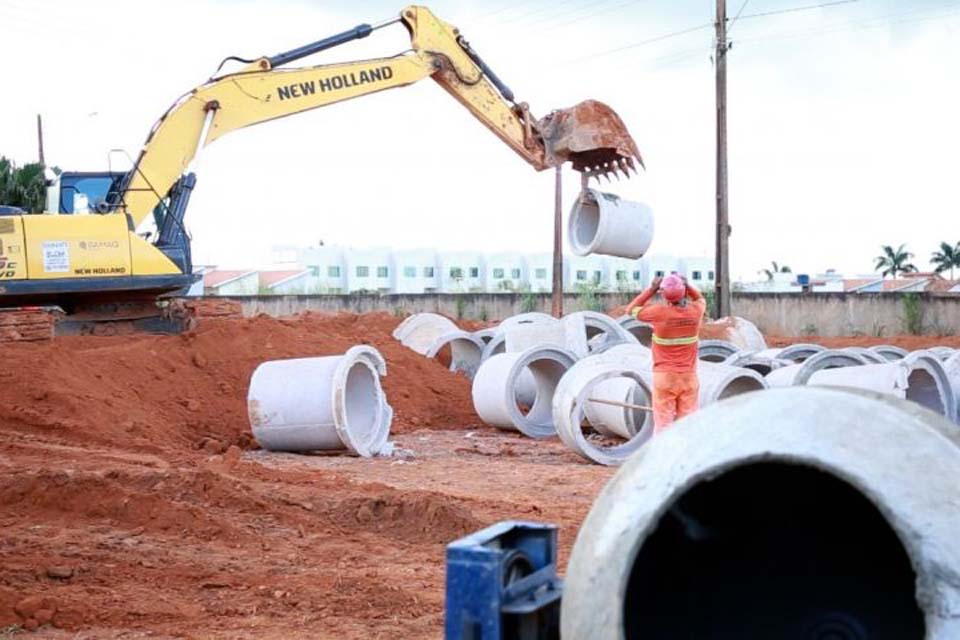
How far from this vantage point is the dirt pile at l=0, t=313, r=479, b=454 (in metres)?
13.2

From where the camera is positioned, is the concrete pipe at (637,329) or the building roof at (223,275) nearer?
the concrete pipe at (637,329)

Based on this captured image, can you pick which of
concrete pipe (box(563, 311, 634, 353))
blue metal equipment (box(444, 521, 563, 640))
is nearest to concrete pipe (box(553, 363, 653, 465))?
concrete pipe (box(563, 311, 634, 353))

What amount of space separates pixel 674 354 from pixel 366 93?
8.70m

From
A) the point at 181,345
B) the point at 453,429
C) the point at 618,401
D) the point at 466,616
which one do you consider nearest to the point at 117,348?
the point at 181,345

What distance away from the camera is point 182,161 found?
54.5 feet

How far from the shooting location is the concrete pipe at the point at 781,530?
270 centimetres

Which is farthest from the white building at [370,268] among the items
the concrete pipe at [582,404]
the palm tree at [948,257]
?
the concrete pipe at [582,404]

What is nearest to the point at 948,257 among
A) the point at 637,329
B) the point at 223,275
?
the point at 223,275

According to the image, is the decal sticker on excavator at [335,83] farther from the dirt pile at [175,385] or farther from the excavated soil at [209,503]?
the excavated soil at [209,503]

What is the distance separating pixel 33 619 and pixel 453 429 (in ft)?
34.8

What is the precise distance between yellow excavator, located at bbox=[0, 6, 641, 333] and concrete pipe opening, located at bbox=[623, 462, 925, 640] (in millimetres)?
12018

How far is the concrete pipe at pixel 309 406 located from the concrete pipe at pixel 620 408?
8.18 ft

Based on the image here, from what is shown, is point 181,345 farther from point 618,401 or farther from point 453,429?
point 618,401

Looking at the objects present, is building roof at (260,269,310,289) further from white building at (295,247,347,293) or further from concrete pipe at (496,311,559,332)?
concrete pipe at (496,311,559,332)
